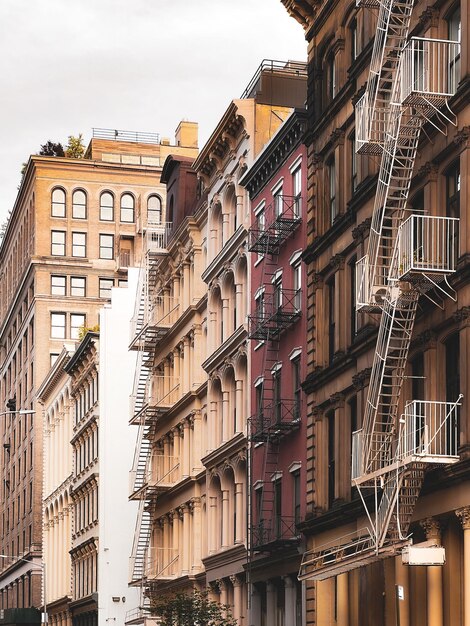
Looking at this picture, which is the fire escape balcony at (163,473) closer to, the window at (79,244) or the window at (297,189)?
the window at (297,189)

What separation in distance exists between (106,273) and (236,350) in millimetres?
65271

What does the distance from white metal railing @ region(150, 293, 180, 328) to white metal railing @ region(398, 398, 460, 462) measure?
35.2 m

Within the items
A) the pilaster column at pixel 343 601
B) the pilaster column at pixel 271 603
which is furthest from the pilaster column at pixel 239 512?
the pilaster column at pixel 343 601

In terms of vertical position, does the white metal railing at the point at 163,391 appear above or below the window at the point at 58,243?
below

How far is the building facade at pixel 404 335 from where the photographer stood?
31953mm

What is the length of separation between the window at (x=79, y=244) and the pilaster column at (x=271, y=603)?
7343 cm

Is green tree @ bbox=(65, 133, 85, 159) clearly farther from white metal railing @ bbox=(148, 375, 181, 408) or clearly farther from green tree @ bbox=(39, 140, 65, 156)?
white metal railing @ bbox=(148, 375, 181, 408)

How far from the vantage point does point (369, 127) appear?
35.6m

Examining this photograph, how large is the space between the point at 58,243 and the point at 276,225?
73.7 metres

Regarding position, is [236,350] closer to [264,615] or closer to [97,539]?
[264,615]

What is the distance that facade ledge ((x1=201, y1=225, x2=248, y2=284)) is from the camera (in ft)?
181

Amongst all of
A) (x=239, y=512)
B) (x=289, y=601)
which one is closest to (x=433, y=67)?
(x=289, y=601)

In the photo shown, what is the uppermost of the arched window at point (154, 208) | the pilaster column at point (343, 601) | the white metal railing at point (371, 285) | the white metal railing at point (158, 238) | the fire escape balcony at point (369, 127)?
the arched window at point (154, 208)

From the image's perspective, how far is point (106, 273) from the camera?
4717 inches
